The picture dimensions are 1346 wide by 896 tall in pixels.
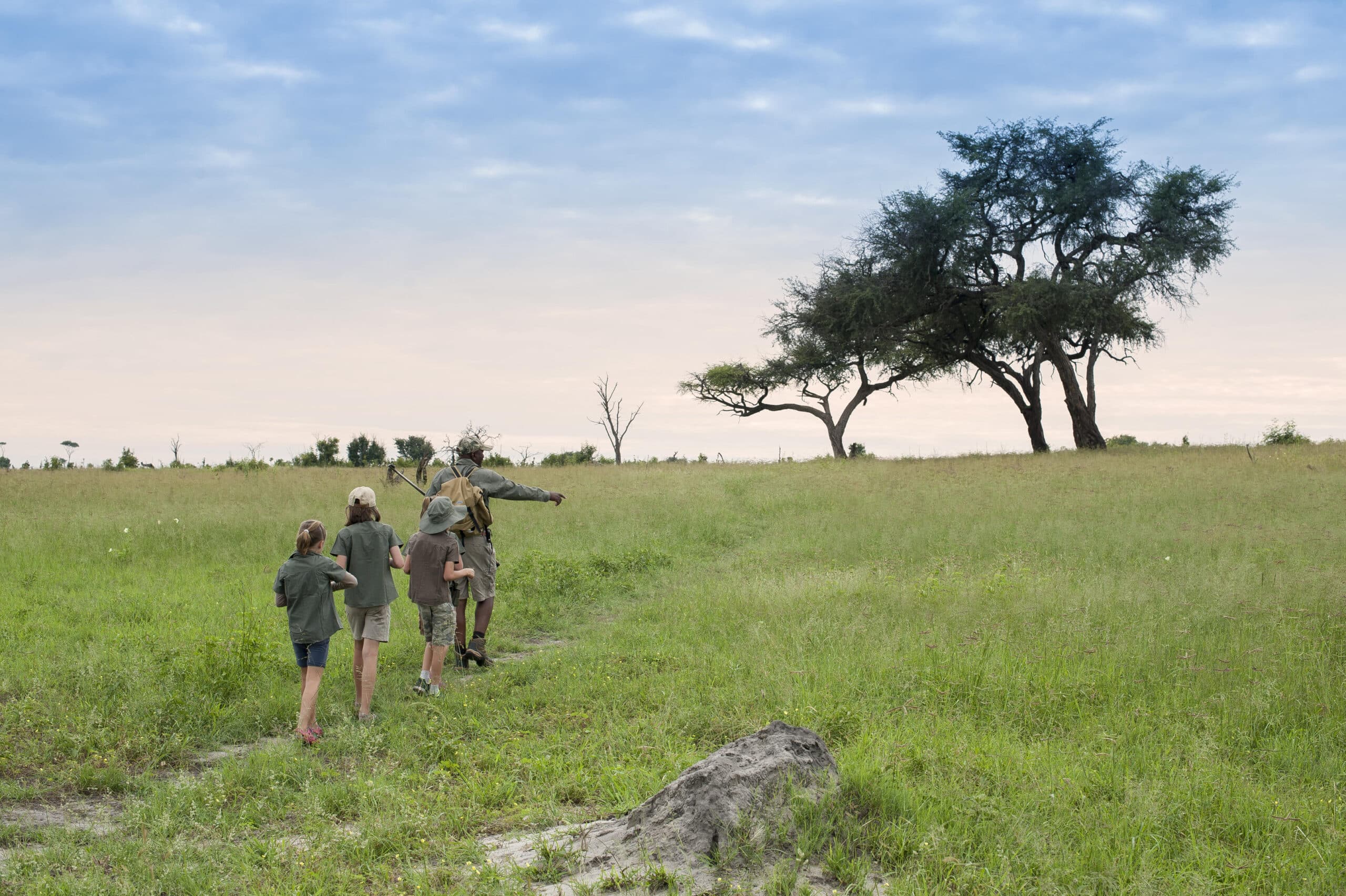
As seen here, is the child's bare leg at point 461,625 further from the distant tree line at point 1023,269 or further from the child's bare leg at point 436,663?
the distant tree line at point 1023,269

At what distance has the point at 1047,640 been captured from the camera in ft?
28.6

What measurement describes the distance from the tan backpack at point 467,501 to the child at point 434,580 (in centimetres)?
52

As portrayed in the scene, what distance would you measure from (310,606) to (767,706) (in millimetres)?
3660

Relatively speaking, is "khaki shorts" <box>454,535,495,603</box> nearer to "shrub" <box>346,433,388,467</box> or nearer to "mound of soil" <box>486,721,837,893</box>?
"mound of soil" <box>486,721,837,893</box>

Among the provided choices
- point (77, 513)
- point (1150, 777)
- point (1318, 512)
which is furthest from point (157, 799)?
point (1318, 512)

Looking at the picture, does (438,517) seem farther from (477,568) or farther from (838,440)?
(838,440)

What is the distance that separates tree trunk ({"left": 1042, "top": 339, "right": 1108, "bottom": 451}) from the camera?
32312mm

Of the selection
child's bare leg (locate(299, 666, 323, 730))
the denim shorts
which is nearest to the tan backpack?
the denim shorts

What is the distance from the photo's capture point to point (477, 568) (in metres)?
9.33

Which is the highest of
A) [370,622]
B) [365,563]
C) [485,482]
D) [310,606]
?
[485,482]

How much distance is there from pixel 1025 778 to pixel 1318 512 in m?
13.8

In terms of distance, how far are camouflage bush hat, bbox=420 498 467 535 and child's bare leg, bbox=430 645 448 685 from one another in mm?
1048

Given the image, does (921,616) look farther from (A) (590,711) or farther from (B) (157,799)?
(B) (157,799)

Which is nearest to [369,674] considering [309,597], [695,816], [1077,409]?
[309,597]
